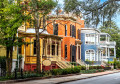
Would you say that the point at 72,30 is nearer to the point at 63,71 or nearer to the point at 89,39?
the point at 89,39

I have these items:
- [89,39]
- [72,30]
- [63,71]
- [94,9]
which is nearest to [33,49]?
[63,71]

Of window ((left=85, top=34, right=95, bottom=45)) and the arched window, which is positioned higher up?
window ((left=85, top=34, right=95, bottom=45))

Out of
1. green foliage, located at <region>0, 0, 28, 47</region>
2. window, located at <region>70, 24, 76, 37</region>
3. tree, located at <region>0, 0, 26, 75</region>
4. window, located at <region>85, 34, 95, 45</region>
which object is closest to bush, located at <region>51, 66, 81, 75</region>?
tree, located at <region>0, 0, 26, 75</region>

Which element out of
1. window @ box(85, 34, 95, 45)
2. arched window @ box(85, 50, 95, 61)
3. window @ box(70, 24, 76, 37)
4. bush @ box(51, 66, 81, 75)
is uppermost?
window @ box(70, 24, 76, 37)

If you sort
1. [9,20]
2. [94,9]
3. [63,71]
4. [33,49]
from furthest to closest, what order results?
[33,49] → [63,71] → [9,20] → [94,9]

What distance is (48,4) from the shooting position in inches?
858

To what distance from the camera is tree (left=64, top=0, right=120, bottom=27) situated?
17125mm

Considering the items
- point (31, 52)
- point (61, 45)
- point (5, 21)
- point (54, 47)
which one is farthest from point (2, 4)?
point (61, 45)

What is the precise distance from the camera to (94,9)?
17891 millimetres

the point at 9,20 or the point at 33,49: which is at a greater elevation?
the point at 9,20

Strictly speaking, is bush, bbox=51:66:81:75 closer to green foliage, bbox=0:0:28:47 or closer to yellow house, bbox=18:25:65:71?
yellow house, bbox=18:25:65:71

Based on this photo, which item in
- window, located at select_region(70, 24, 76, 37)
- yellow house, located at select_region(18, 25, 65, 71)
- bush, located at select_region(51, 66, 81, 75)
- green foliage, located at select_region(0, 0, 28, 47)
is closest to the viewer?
green foliage, located at select_region(0, 0, 28, 47)

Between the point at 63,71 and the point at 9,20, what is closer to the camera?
the point at 9,20

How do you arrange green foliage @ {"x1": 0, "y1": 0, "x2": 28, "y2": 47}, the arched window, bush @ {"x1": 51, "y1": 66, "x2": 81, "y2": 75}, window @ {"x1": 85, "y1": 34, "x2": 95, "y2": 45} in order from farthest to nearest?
window @ {"x1": 85, "y1": 34, "x2": 95, "y2": 45}
the arched window
bush @ {"x1": 51, "y1": 66, "x2": 81, "y2": 75}
green foliage @ {"x1": 0, "y1": 0, "x2": 28, "y2": 47}
